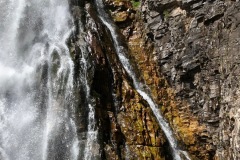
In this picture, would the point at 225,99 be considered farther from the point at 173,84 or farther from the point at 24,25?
the point at 24,25

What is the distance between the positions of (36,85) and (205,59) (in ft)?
23.8

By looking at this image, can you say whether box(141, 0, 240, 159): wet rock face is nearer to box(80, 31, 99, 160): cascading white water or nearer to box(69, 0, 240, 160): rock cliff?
box(69, 0, 240, 160): rock cliff

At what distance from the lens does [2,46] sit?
1494cm

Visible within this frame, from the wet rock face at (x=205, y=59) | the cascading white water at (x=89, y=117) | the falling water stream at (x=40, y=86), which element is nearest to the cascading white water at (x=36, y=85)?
the falling water stream at (x=40, y=86)

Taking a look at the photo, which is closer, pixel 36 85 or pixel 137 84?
pixel 36 85

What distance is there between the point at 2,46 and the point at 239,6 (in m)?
9.91

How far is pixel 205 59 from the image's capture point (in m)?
15.4

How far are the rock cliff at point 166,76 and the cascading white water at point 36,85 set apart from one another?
0.55m

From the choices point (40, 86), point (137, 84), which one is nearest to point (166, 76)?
point (137, 84)

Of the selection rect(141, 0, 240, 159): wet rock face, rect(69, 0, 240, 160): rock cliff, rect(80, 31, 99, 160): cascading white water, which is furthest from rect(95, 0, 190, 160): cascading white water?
rect(80, 31, 99, 160): cascading white water

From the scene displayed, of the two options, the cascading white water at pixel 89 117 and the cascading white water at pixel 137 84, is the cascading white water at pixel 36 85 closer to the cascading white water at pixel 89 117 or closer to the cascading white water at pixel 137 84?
the cascading white water at pixel 89 117

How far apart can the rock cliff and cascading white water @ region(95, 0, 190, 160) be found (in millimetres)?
391

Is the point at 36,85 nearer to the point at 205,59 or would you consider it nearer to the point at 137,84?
the point at 137,84

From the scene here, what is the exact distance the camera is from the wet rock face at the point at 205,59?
13797mm
